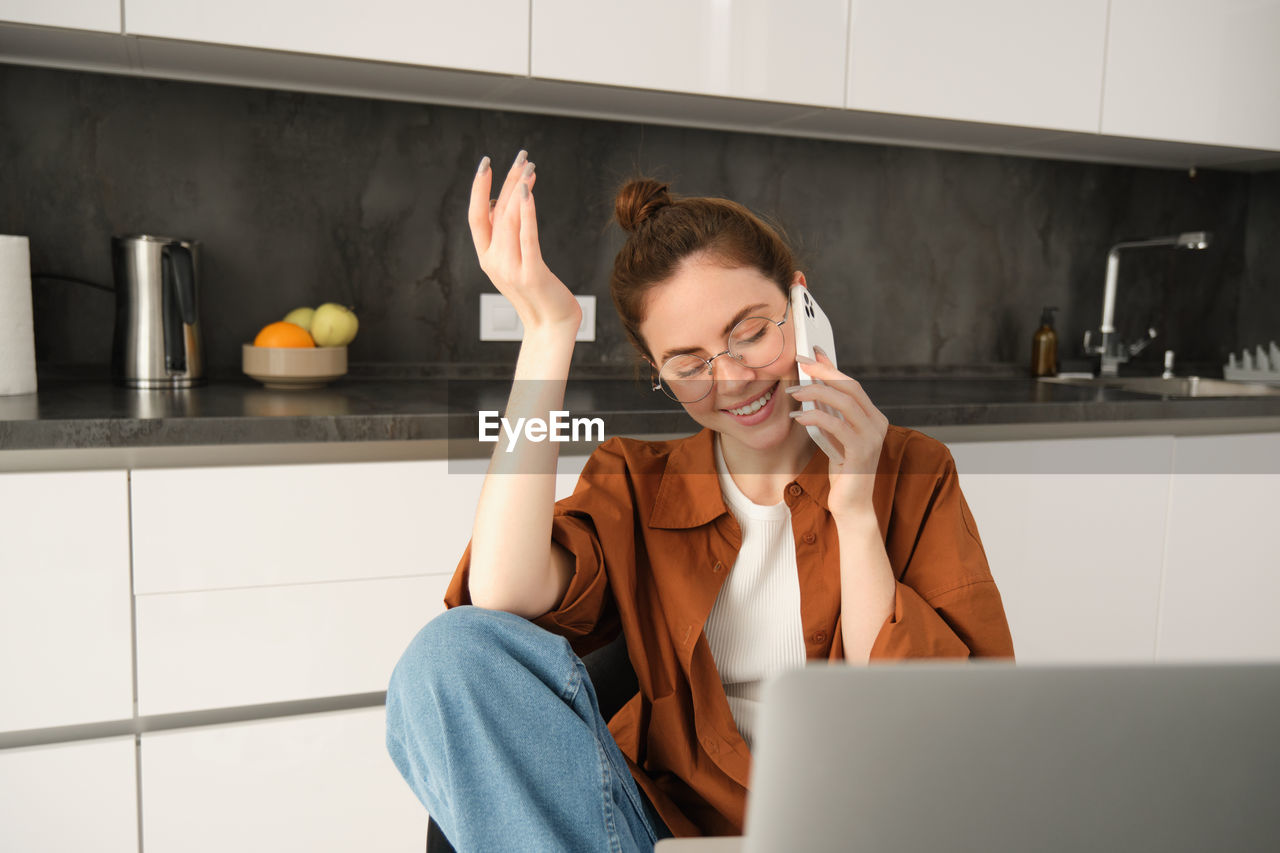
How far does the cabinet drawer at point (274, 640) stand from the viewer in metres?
1.38

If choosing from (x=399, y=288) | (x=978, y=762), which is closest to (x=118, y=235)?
(x=399, y=288)

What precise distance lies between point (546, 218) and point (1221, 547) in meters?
1.62

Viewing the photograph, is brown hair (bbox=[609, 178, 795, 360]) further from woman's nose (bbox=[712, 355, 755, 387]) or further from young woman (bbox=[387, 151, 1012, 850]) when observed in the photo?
woman's nose (bbox=[712, 355, 755, 387])

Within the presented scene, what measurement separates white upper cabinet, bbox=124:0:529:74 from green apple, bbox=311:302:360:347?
1.53 ft

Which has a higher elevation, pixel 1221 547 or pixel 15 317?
pixel 15 317

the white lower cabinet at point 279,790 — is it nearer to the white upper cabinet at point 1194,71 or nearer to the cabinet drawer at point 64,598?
the cabinet drawer at point 64,598

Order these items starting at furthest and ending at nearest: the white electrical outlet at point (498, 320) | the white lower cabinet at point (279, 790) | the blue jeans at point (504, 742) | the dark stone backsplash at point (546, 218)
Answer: the white electrical outlet at point (498, 320)
the dark stone backsplash at point (546, 218)
the white lower cabinet at point (279, 790)
the blue jeans at point (504, 742)

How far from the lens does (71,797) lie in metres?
1.35

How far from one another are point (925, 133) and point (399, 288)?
1.25 meters

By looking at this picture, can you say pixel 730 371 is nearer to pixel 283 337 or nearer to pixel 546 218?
pixel 283 337

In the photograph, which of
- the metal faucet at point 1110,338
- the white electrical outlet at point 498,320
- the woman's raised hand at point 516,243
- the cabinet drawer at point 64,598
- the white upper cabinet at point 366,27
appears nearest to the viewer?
the woman's raised hand at point 516,243

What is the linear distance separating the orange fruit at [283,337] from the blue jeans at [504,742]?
41.2 inches

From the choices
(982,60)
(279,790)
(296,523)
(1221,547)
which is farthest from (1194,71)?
(279,790)

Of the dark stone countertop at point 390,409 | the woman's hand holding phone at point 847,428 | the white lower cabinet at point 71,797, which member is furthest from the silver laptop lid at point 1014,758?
the white lower cabinet at point 71,797
